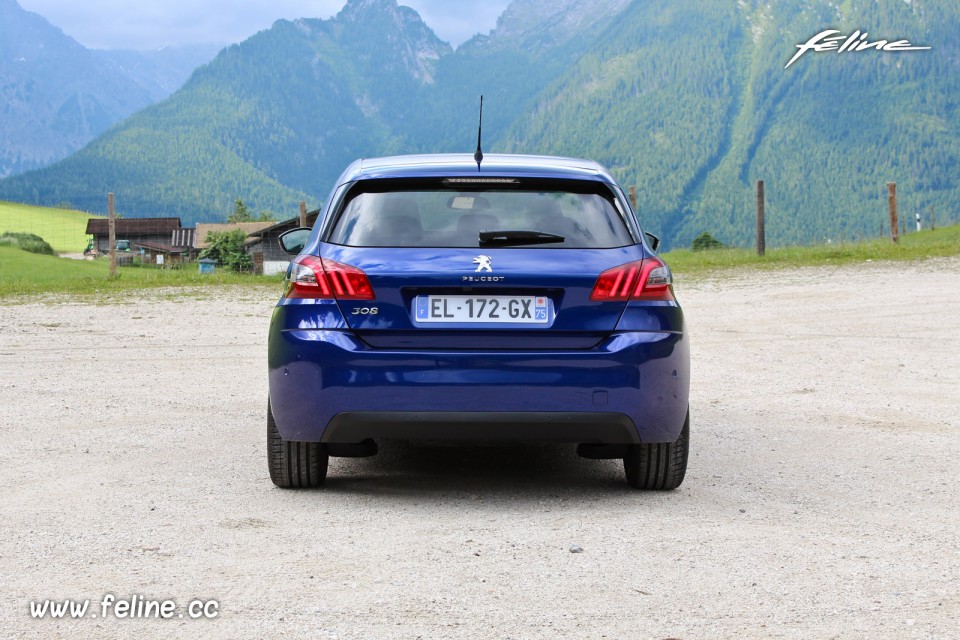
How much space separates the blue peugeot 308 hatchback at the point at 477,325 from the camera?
17.0 ft

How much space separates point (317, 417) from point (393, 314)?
0.57 meters

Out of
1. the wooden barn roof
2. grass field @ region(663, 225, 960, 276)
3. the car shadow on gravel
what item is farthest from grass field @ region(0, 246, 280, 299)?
the wooden barn roof

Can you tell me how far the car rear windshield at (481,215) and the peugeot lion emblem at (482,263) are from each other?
10cm

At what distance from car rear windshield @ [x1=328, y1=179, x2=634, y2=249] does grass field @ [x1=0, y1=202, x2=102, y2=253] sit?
118188mm

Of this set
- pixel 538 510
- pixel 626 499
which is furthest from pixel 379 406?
pixel 626 499

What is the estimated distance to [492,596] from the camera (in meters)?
4.00

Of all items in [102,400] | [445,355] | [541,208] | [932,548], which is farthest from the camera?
[102,400]

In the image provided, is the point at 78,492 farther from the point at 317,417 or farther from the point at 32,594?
the point at 32,594

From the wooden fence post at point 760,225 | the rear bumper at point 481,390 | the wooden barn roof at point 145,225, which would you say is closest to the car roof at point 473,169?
the rear bumper at point 481,390

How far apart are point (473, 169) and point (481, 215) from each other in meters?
0.29

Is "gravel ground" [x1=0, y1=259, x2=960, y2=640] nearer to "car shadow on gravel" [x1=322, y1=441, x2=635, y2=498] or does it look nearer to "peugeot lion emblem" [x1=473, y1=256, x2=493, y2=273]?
"car shadow on gravel" [x1=322, y1=441, x2=635, y2=498]

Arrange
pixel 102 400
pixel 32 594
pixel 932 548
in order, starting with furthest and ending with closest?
1. pixel 102 400
2. pixel 932 548
3. pixel 32 594

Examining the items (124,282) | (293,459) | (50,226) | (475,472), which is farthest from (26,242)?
(293,459)

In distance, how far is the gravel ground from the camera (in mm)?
3789
